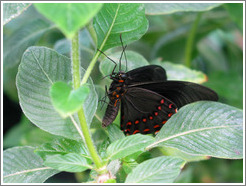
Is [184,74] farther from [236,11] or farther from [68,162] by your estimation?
[68,162]

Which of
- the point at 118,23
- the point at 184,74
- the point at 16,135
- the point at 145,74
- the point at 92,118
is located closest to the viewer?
the point at 118,23

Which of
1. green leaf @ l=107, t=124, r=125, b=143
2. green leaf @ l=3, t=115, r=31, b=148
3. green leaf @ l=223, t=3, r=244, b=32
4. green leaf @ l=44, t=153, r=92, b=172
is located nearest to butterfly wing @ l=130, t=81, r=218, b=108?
green leaf @ l=107, t=124, r=125, b=143

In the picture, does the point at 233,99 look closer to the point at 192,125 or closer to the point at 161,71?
the point at 161,71

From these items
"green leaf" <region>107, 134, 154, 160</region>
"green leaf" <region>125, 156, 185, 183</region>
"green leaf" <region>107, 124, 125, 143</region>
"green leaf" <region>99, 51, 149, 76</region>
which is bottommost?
"green leaf" <region>125, 156, 185, 183</region>

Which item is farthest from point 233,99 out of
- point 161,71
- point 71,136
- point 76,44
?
point 76,44

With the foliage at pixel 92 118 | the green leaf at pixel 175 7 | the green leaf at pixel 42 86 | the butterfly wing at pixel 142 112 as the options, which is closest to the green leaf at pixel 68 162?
the foliage at pixel 92 118

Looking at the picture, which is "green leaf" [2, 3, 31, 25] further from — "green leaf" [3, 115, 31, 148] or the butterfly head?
"green leaf" [3, 115, 31, 148]

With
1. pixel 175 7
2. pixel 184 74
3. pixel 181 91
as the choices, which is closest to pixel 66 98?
pixel 181 91
